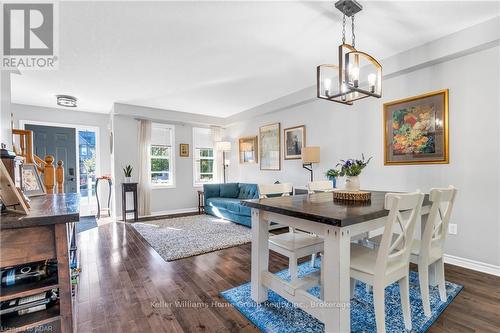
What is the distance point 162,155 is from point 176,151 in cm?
36

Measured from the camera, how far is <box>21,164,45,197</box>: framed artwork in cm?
194

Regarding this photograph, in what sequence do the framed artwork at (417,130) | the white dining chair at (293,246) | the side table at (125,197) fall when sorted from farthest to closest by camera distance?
the side table at (125,197)
the framed artwork at (417,130)
the white dining chair at (293,246)

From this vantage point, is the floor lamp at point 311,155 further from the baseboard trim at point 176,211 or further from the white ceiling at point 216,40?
the baseboard trim at point 176,211

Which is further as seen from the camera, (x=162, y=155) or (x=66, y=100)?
(x=162, y=155)

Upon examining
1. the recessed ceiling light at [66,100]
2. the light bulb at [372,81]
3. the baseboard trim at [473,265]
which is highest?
the recessed ceiling light at [66,100]

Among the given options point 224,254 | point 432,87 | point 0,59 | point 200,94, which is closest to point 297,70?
point 432,87

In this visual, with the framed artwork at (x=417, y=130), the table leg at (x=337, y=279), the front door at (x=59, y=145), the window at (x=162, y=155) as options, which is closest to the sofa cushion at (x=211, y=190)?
the window at (x=162, y=155)

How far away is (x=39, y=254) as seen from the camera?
1.08 m

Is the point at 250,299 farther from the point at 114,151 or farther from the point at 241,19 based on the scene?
the point at 114,151

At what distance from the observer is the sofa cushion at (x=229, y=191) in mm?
5605

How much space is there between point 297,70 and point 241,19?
4.72 ft

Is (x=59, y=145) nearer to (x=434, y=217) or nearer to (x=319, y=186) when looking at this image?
(x=319, y=186)

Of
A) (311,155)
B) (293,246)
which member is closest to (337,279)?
(293,246)

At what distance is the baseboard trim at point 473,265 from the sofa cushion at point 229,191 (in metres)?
3.97
